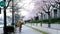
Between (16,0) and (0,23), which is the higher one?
(16,0)

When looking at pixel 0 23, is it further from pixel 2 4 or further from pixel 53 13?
pixel 2 4

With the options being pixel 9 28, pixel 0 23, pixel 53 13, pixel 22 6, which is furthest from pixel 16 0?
pixel 0 23

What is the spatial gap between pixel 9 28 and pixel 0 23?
39.9m

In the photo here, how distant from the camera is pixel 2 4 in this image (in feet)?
54.4

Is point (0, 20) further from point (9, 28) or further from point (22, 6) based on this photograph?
point (9, 28)

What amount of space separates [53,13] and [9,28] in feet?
101

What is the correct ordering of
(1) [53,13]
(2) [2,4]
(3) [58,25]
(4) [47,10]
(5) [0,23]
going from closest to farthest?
1. (2) [2,4]
2. (3) [58,25]
3. (4) [47,10]
4. (1) [53,13]
5. (5) [0,23]

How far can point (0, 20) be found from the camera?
218 ft

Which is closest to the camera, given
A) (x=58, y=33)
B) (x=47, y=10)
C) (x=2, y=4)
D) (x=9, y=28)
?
(x=2, y=4)

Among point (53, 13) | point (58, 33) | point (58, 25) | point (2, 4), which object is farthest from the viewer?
point (53, 13)

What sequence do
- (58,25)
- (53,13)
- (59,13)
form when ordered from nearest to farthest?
(58,25) < (59,13) < (53,13)

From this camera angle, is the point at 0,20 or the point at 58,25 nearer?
the point at 58,25

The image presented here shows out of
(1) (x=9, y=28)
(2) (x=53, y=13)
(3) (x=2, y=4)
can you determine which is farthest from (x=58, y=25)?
(3) (x=2, y=4)

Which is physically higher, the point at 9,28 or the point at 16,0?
the point at 16,0
